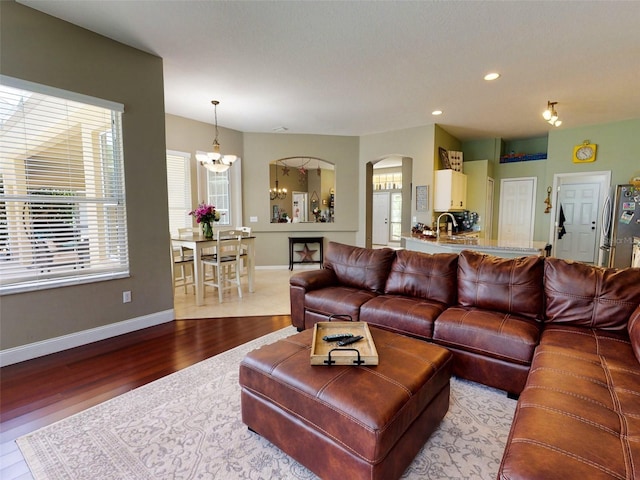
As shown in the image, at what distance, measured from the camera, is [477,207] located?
23.0 feet

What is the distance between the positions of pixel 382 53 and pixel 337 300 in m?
2.55

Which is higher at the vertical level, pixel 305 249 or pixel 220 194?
pixel 220 194

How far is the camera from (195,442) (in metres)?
1.72

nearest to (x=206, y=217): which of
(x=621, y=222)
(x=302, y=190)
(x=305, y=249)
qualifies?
(x=305, y=249)

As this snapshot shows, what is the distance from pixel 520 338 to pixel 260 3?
10.1 feet

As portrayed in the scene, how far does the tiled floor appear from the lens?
390cm

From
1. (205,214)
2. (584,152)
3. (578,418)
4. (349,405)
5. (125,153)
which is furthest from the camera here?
(584,152)

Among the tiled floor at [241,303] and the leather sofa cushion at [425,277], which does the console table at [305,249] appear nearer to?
the tiled floor at [241,303]

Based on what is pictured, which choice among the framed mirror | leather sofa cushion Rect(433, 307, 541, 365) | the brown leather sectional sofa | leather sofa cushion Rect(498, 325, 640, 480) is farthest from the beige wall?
the framed mirror

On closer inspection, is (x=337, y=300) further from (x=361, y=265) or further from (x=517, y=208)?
(x=517, y=208)

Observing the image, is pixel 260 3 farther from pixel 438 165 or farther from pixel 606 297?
pixel 438 165

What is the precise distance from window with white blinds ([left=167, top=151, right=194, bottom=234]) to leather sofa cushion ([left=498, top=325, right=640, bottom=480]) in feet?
17.6

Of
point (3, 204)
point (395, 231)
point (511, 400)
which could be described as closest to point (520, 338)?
point (511, 400)

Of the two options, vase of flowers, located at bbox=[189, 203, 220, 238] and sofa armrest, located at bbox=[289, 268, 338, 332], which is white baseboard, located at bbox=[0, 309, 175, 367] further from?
sofa armrest, located at bbox=[289, 268, 338, 332]
